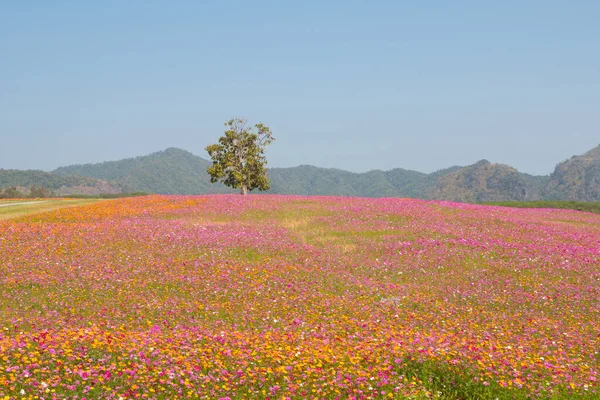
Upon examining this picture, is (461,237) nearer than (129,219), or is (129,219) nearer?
(461,237)

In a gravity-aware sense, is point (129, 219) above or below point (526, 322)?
above

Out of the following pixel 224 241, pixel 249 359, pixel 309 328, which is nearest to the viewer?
pixel 249 359

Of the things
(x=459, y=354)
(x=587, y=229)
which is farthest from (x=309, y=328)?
(x=587, y=229)

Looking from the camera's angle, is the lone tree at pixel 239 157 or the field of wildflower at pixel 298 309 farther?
the lone tree at pixel 239 157

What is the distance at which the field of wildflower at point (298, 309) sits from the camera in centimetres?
1081

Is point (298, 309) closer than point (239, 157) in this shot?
Yes

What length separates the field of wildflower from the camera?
1081 centimetres

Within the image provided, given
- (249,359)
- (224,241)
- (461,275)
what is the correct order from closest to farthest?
(249,359), (461,275), (224,241)

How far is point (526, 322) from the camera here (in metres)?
17.5

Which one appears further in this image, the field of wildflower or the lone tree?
the lone tree

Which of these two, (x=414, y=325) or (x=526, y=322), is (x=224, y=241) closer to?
(x=414, y=325)

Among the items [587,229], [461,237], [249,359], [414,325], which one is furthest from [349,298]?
[587,229]

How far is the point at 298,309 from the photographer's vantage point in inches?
723

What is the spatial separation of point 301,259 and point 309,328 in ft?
34.5
